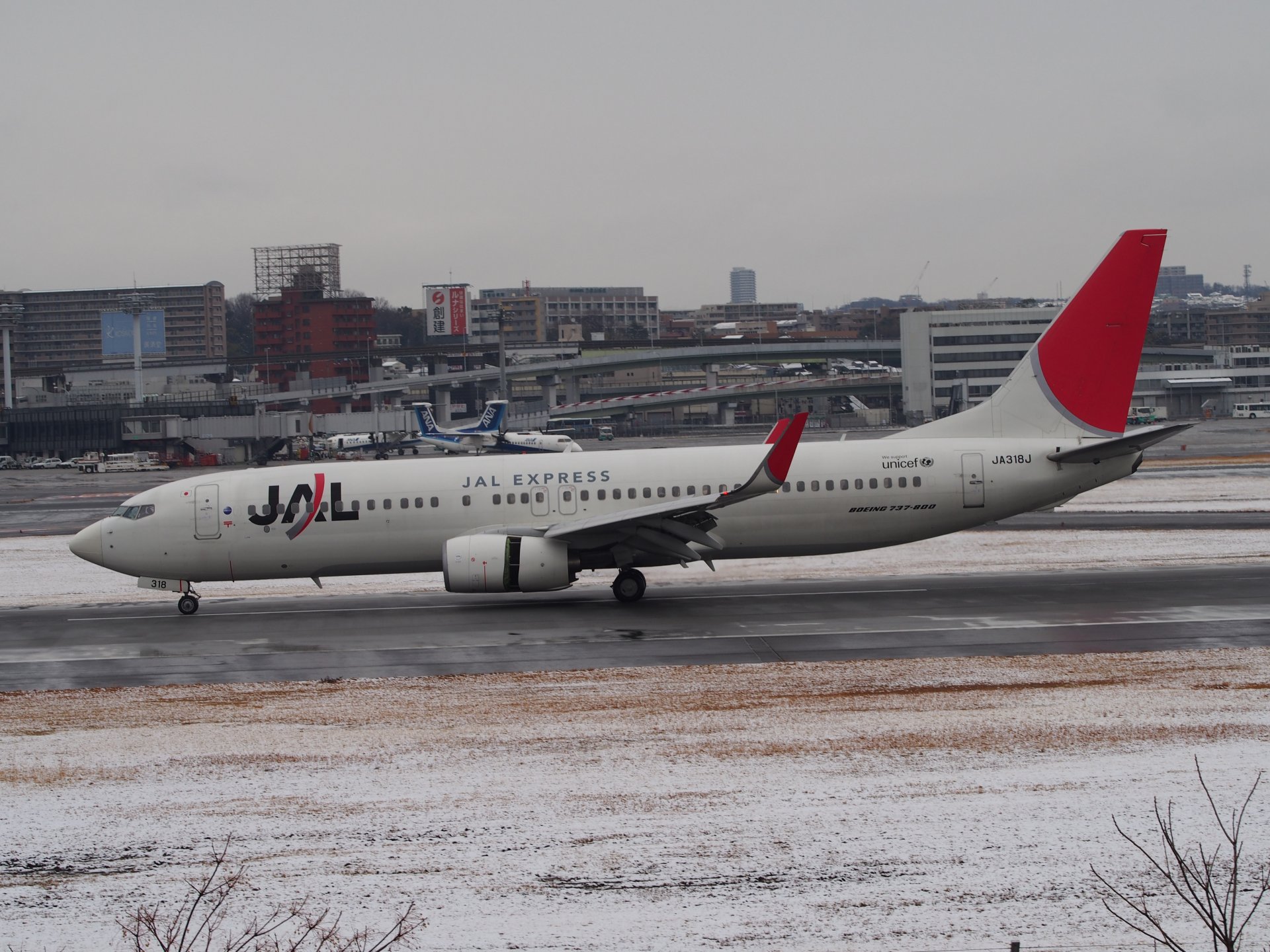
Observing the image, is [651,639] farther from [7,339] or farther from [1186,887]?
[7,339]

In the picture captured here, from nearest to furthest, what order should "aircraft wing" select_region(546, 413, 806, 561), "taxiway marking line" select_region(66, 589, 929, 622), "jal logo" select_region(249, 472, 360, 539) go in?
"aircraft wing" select_region(546, 413, 806, 561) < "jal logo" select_region(249, 472, 360, 539) < "taxiway marking line" select_region(66, 589, 929, 622)

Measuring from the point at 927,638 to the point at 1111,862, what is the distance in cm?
1155

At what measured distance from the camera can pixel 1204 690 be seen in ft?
60.8

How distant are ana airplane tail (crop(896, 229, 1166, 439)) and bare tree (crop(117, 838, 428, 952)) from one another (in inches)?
885

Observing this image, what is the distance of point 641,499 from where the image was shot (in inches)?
1157

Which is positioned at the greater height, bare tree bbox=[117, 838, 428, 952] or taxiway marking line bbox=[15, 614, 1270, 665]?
taxiway marking line bbox=[15, 614, 1270, 665]

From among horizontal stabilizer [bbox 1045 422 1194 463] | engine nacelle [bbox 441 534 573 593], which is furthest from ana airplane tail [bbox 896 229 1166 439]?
engine nacelle [bbox 441 534 573 593]

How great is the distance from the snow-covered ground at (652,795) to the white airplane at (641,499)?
330 inches

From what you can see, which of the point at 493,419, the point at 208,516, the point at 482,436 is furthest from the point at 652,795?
the point at 493,419

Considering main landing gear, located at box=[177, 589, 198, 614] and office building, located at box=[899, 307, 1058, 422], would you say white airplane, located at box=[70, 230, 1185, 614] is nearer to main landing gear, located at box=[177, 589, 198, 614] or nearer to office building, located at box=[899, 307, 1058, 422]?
main landing gear, located at box=[177, 589, 198, 614]

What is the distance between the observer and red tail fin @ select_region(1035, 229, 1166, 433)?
29.9 m

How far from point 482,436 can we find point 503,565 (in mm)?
75967

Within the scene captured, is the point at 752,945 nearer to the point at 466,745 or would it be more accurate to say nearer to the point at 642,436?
the point at 466,745

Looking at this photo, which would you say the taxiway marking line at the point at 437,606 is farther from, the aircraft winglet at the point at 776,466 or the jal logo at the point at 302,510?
the aircraft winglet at the point at 776,466
